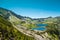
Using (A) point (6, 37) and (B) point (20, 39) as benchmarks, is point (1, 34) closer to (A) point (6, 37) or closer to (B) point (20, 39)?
(A) point (6, 37)

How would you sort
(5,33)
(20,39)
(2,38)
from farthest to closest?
1. (20,39)
2. (5,33)
3. (2,38)

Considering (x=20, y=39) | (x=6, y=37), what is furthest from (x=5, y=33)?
(x=20, y=39)

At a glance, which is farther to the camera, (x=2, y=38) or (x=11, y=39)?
(x=11, y=39)

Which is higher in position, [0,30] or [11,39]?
[0,30]

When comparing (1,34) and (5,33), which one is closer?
(1,34)

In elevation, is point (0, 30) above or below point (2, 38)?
above

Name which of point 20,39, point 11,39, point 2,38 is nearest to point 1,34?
point 2,38

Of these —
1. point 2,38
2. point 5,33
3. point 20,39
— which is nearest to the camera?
point 2,38

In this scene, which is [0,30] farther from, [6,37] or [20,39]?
[20,39]

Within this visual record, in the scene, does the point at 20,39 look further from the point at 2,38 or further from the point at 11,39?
the point at 2,38
